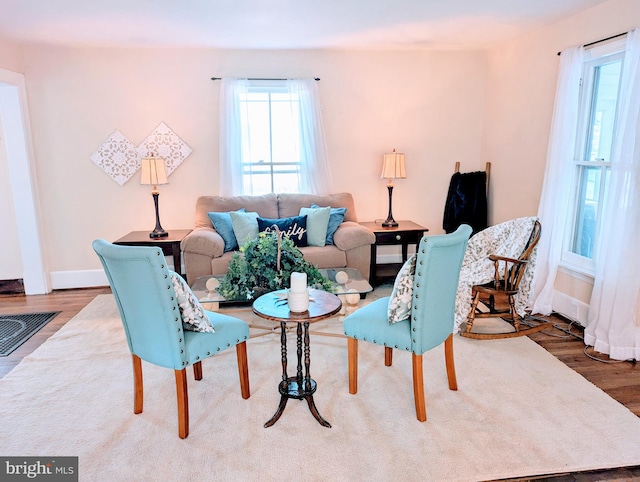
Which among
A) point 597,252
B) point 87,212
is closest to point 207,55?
point 87,212

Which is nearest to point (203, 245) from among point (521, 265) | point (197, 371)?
point (197, 371)

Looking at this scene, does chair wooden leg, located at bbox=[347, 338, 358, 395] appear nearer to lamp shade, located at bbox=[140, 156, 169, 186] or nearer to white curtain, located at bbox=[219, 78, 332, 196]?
white curtain, located at bbox=[219, 78, 332, 196]

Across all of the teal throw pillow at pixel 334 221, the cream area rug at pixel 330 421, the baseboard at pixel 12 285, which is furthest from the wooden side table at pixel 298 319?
the baseboard at pixel 12 285

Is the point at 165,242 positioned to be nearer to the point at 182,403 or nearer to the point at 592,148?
the point at 182,403

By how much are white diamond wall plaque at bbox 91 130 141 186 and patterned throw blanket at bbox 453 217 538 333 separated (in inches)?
135

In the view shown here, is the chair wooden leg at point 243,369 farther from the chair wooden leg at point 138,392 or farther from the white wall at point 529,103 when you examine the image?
the white wall at point 529,103

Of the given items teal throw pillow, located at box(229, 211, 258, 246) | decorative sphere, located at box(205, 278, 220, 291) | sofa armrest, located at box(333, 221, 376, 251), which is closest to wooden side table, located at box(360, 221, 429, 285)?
sofa armrest, located at box(333, 221, 376, 251)

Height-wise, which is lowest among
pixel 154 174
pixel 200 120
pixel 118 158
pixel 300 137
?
pixel 154 174

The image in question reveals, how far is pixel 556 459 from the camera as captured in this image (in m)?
2.07

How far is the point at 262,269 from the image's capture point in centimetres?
296

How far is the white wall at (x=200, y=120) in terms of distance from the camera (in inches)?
178

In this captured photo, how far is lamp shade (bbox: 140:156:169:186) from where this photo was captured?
14.3ft

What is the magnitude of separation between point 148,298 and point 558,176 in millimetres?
3245

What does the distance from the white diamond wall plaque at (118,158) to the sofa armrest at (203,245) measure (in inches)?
48.1
